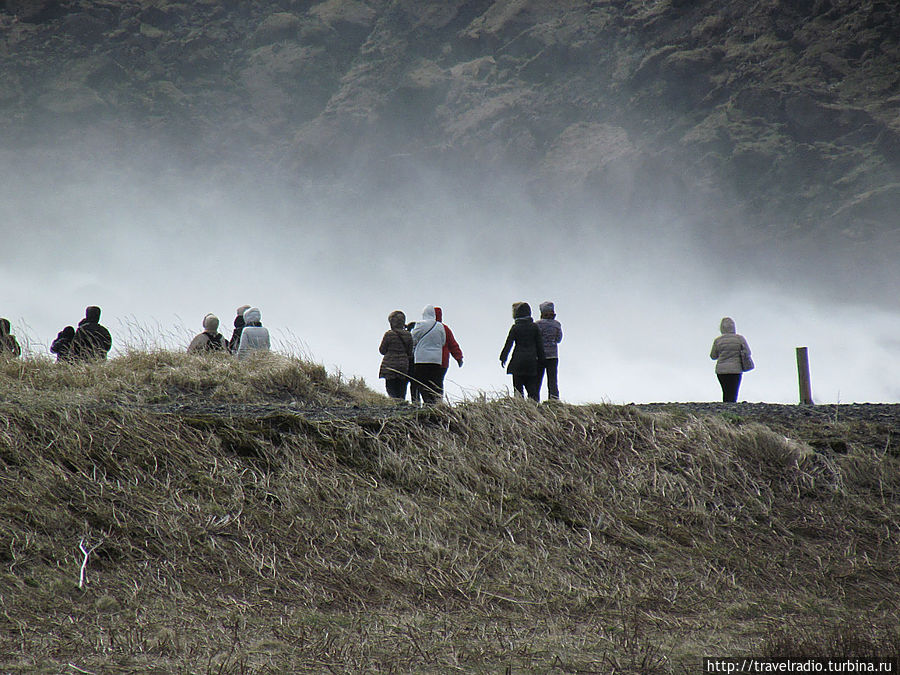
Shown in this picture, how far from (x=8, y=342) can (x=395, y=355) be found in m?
5.63

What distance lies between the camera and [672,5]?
11288cm

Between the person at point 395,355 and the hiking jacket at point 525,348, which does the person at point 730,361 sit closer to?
the hiking jacket at point 525,348

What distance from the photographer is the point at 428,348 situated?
11.0 m

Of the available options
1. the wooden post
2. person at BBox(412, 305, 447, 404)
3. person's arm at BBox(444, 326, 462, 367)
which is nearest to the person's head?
person at BBox(412, 305, 447, 404)

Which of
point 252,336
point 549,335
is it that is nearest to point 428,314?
point 549,335

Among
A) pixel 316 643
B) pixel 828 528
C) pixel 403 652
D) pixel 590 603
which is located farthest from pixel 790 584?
pixel 316 643

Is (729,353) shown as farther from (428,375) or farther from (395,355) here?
(395,355)

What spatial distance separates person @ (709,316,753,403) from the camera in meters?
11.5

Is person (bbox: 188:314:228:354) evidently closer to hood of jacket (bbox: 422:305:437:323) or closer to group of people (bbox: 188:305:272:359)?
group of people (bbox: 188:305:272:359)

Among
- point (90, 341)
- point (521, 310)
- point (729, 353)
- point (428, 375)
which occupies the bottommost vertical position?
point (428, 375)

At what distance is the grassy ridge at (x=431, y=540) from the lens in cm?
421

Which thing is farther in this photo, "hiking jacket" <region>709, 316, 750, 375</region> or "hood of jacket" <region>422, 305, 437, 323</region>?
"hiking jacket" <region>709, 316, 750, 375</region>

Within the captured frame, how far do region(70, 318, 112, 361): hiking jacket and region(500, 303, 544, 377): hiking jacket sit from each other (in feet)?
19.1

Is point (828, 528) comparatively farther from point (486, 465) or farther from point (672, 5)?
point (672, 5)
